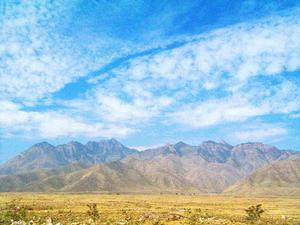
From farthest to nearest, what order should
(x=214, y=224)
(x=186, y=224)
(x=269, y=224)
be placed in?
(x=269, y=224)
(x=214, y=224)
(x=186, y=224)

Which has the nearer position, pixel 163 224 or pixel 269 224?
pixel 163 224

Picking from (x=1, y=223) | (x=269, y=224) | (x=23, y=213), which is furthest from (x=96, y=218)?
(x=269, y=224)

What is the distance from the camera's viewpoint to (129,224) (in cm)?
5828

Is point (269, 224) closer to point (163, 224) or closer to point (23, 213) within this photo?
point (163, 224)

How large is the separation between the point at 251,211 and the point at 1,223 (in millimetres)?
46341

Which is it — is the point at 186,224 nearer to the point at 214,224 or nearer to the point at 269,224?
the point at 214,224

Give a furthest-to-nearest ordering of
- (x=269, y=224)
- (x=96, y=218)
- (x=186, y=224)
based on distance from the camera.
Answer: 1. (x=269, y=224)
2. (x=96, y=218)
3. (x=186, y=224)

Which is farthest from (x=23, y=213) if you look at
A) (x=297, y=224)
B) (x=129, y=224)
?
(x=297, y=224)

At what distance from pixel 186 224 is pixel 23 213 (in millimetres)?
40974

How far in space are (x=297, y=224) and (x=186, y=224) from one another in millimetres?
46003

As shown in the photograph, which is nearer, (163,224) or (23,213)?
(163,224)

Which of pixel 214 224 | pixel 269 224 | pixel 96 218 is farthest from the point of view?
pixel 269 224

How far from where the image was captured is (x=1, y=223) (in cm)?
5928

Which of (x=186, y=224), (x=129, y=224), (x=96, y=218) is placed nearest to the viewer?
(x=186, y=224)
